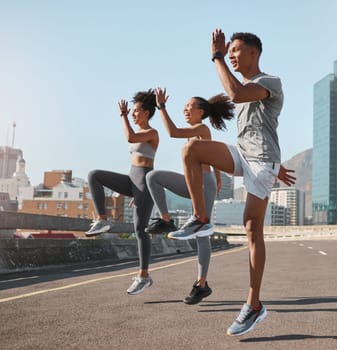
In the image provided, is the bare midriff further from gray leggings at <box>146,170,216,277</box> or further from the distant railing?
the distant railing

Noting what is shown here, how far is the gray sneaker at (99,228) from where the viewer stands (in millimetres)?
5043

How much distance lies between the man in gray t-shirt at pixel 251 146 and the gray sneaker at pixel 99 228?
4.20 feet

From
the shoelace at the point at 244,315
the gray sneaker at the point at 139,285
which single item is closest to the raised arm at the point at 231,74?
the shoelace at the point at 244,315

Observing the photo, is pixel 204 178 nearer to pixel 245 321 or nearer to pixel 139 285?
pixel 139 285

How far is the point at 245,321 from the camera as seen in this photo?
3.46 meters

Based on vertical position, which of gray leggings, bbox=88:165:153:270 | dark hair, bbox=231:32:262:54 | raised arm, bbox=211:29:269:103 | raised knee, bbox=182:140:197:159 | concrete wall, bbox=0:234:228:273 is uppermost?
dark hair, bbox=231:32:262:54

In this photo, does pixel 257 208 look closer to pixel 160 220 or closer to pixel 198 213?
pixel 198 213

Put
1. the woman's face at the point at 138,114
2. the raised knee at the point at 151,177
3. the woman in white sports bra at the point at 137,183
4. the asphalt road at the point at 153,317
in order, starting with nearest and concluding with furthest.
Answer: the asphalt road at the point at 153,317 < the raised knee at the point at 151,177 < the woman in white sports bra at the point at 137,183 < the woman's face at the point at 138,114

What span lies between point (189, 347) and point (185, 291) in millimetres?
2835

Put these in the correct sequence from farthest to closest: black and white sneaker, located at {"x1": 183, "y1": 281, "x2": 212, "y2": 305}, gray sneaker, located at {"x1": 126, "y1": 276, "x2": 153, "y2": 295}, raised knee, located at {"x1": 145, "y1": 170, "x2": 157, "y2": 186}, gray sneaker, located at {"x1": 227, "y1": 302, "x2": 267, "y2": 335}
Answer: gray sneaker, located at {"x1": 126, "y1": 276, "x2": 153, "y2": 295} < raised knee, located at {"x1": 145, "y1": 170, "x2": 157, "y2": 186} < black and white sneaker, located at {"x1": 183, "y1": 281, "x2": 212, "y2": 305} < gray sneaker, located at {"x1": 227, "y1": 302, "x2": 267, "y2": 335}

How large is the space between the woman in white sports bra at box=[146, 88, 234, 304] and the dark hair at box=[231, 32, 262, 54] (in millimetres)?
1064

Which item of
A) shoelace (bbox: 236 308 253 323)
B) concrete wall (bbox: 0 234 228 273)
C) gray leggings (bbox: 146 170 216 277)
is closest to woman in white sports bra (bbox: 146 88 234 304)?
gray leggings (bbox: 146 170 216 277)

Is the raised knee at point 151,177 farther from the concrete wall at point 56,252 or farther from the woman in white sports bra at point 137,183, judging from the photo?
the concrete wall at point 56,252

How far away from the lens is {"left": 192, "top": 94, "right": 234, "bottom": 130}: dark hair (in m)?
5.31
